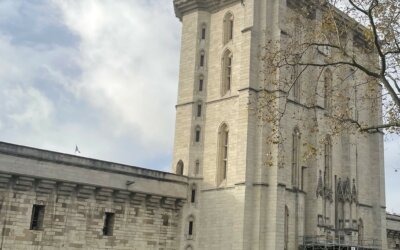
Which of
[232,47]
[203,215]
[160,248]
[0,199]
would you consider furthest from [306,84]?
[0,199]

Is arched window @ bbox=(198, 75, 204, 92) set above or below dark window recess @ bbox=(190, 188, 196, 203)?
above

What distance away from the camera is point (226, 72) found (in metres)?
37.0

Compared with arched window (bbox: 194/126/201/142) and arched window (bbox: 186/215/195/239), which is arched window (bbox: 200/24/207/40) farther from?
arched window (bbox: 186/215/195/239)

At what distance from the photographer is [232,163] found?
1345 inches

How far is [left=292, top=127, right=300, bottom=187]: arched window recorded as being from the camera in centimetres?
3522

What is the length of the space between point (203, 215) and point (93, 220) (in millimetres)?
6991

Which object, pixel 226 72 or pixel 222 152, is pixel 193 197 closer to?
pixel 222 152

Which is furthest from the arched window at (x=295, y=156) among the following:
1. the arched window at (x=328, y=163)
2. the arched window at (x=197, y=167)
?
the arched window at (x=197, y=167)

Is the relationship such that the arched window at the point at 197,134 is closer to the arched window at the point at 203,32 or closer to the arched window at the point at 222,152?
the arched window at the point at 222,152

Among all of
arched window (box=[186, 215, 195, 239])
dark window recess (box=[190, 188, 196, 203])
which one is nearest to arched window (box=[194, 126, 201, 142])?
dark window recess (box=[190, 188, 196, 203])

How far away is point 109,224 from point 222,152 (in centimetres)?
810

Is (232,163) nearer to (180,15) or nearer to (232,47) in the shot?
(232,47)

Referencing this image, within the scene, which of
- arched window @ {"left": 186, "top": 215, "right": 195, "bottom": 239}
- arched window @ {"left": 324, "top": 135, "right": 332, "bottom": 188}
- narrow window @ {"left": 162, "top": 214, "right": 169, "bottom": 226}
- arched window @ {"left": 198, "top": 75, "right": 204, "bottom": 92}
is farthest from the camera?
arched window @ {"left": 198, "top": 75, "right": 204, "bottom": 92}

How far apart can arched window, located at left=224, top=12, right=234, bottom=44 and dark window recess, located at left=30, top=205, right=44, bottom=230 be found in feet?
51.2
